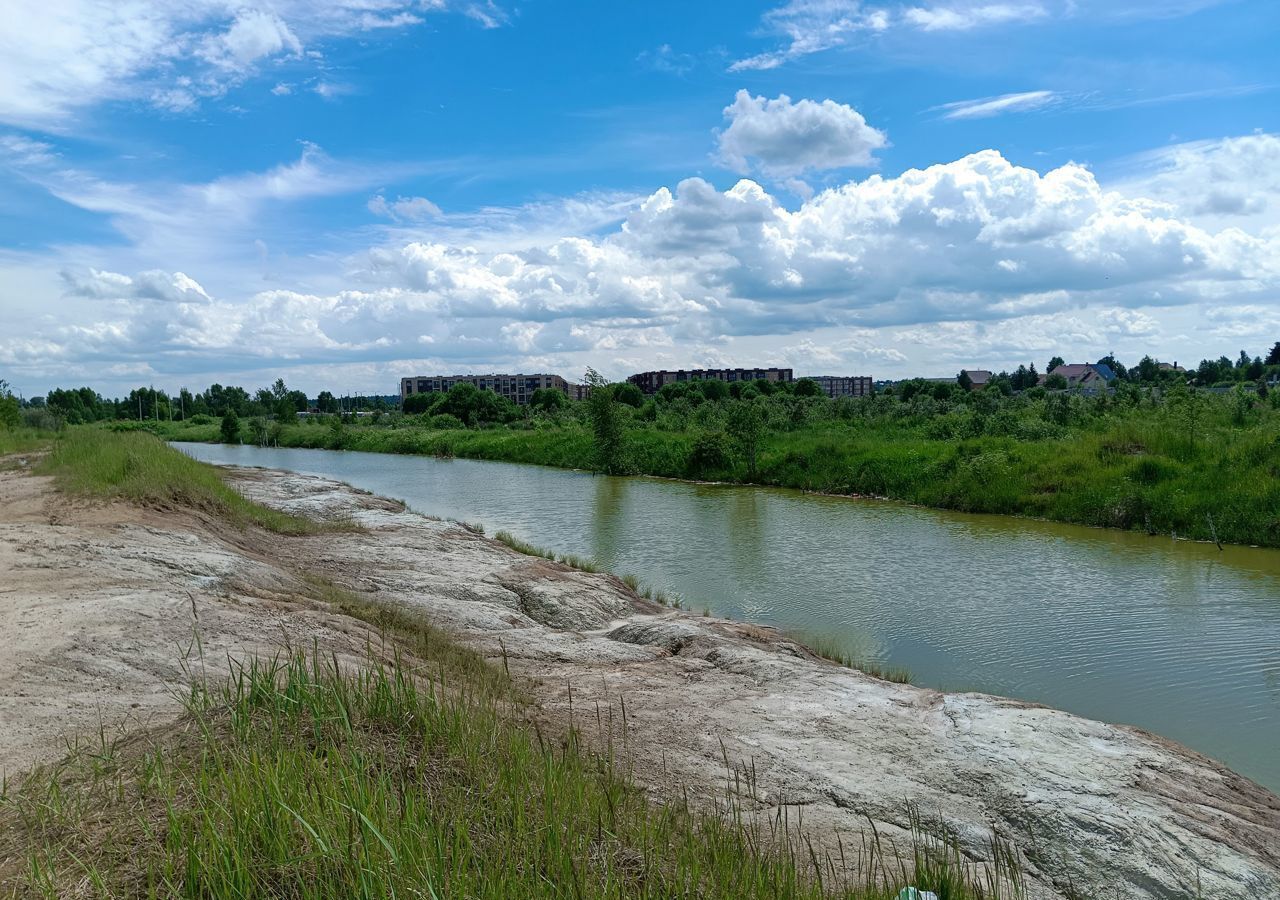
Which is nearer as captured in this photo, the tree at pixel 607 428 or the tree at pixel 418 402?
the tree at pixel 607 428

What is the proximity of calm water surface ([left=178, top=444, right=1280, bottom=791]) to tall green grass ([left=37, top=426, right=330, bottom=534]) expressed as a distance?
22.9 ft

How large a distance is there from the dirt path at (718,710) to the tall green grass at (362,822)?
899 millimetres

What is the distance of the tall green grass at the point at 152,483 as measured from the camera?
1452 cm

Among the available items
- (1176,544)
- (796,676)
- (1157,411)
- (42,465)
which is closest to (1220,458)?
(1176,544)

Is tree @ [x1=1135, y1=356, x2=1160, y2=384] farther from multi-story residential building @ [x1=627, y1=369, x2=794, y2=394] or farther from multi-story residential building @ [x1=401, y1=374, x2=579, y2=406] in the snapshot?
multi-story residential building @ [x1=401, y1=374, x2=579, y2=406]

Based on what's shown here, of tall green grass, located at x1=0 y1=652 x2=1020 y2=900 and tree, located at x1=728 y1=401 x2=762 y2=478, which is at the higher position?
tree, located at x1=728 y1=401 x2=762 y2=478

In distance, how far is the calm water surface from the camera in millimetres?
10875

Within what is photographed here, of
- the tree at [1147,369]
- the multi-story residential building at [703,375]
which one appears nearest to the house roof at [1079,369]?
the tree at [1147,369]

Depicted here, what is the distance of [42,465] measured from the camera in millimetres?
19125

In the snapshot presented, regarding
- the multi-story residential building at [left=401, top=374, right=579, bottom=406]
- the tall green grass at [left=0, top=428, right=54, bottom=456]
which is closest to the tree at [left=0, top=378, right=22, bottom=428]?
the tall green grass at [left=0, top=428, right=54, bottom=456]

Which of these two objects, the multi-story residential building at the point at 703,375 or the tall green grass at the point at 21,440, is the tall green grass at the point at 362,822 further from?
the multi-story residential building at the point at 703,375

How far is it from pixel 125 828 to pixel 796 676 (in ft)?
22.5

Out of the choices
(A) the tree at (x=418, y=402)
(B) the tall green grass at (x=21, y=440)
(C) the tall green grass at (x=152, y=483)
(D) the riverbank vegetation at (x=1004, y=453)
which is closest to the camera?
(C) the tall green grass at (x=152, y=483)

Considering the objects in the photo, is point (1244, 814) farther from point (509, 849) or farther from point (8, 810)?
point (8, 810)
